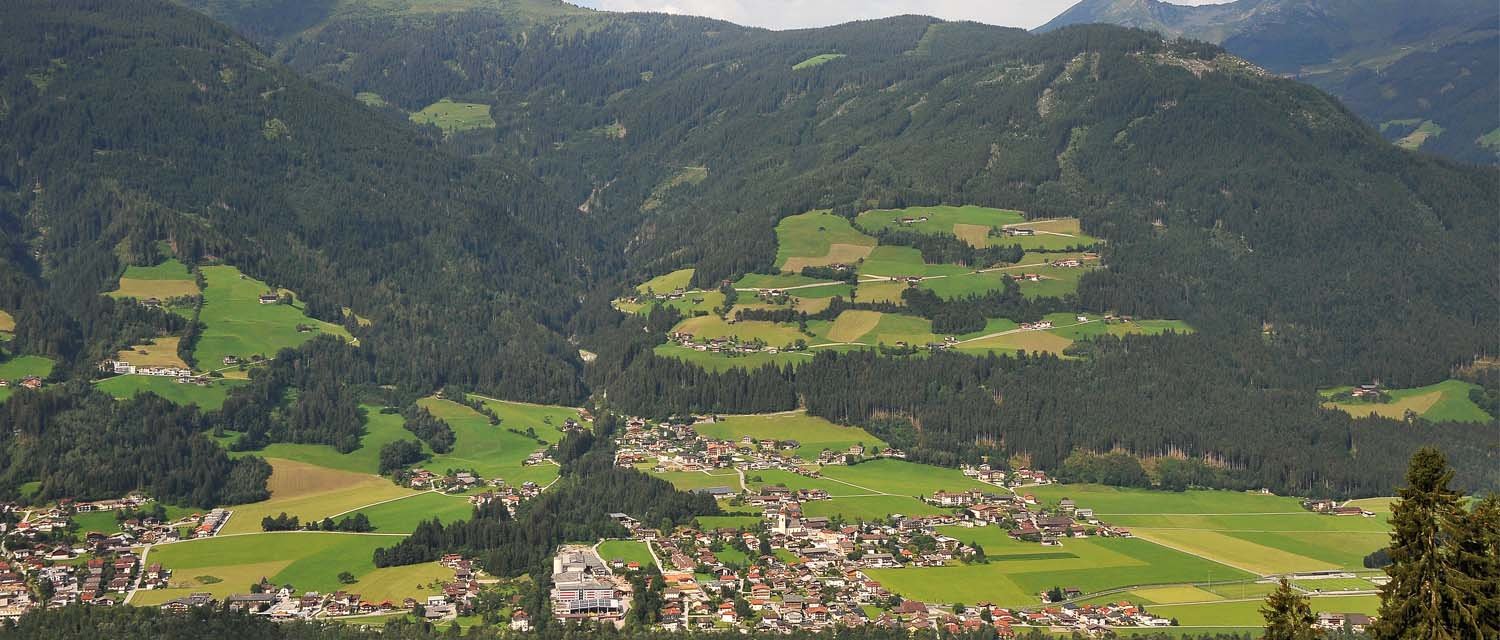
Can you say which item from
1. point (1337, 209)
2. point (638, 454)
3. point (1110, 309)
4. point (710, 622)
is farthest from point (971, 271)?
point (710, 622)

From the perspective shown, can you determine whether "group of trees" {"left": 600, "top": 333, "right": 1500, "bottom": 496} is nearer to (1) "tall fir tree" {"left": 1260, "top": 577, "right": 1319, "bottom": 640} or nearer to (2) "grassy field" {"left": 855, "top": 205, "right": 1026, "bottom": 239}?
(2) "grassy field" {"left": 855, "top": 205, "right": 1026, "bottom": 239}

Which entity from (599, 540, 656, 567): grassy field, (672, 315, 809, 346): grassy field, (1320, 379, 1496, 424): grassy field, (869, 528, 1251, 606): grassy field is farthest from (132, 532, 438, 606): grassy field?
(1320, 379, 1496, 424): grassy field

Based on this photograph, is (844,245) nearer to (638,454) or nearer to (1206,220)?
(1206,220)

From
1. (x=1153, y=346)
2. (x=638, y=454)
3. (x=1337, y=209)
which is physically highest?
(x=1337, y=209)

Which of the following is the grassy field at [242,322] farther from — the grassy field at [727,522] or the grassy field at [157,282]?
the grassy field at [727,522]

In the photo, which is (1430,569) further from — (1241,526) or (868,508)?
(1241,526)

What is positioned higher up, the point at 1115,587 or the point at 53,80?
the point at 53,80

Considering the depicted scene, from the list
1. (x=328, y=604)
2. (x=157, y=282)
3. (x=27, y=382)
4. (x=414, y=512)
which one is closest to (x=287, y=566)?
(x=328, y=604)
